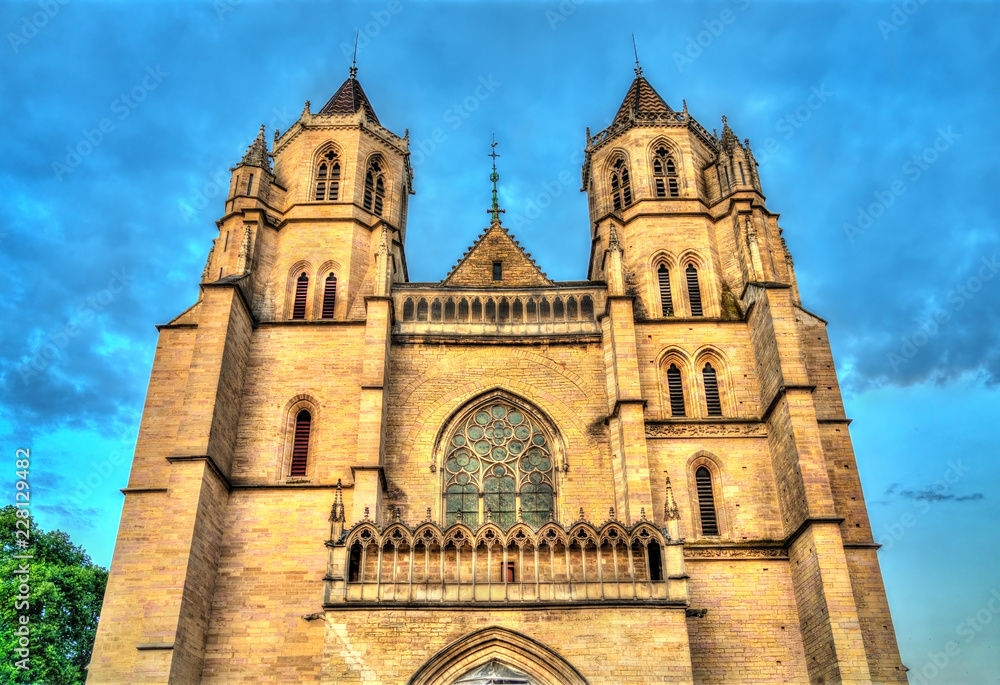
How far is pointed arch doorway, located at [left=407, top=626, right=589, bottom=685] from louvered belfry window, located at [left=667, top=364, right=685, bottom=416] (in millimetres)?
8998

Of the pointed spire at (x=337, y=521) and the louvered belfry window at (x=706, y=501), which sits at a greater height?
the louvered belfry window at (x=706, y=501)

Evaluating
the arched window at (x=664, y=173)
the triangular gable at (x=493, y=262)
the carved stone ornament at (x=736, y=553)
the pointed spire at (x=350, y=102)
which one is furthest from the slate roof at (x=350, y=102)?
the carved stone ornament at (x=736, y=553)

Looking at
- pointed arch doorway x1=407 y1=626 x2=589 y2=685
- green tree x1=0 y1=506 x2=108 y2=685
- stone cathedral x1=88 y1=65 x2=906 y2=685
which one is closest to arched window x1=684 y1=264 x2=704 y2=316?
stone cathedral x1=88 y1=65 x2=906 y2=685

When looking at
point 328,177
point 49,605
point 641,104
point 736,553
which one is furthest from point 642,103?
point 49,605

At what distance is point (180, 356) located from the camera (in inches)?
928

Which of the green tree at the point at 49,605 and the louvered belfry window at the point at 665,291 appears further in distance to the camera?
the louvered belfry window at the point at 665,291

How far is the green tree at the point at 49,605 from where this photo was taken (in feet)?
80.3

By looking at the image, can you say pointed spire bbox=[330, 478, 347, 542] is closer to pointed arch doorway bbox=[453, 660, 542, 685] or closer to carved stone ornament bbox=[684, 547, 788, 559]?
pointed arch doorway bbox=[453, 660, 542, 685]

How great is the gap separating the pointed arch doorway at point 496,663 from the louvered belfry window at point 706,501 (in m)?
6.85

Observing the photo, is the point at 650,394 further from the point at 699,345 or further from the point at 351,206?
the point at 351,206

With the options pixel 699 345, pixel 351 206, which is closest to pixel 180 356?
pixel 351 206

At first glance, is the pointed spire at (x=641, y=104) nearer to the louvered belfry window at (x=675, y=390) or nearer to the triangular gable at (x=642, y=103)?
the triangular gable at (x=642, y=103)

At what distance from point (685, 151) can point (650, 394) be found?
962 centimetres

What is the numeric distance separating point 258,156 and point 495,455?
1267 centimetres
